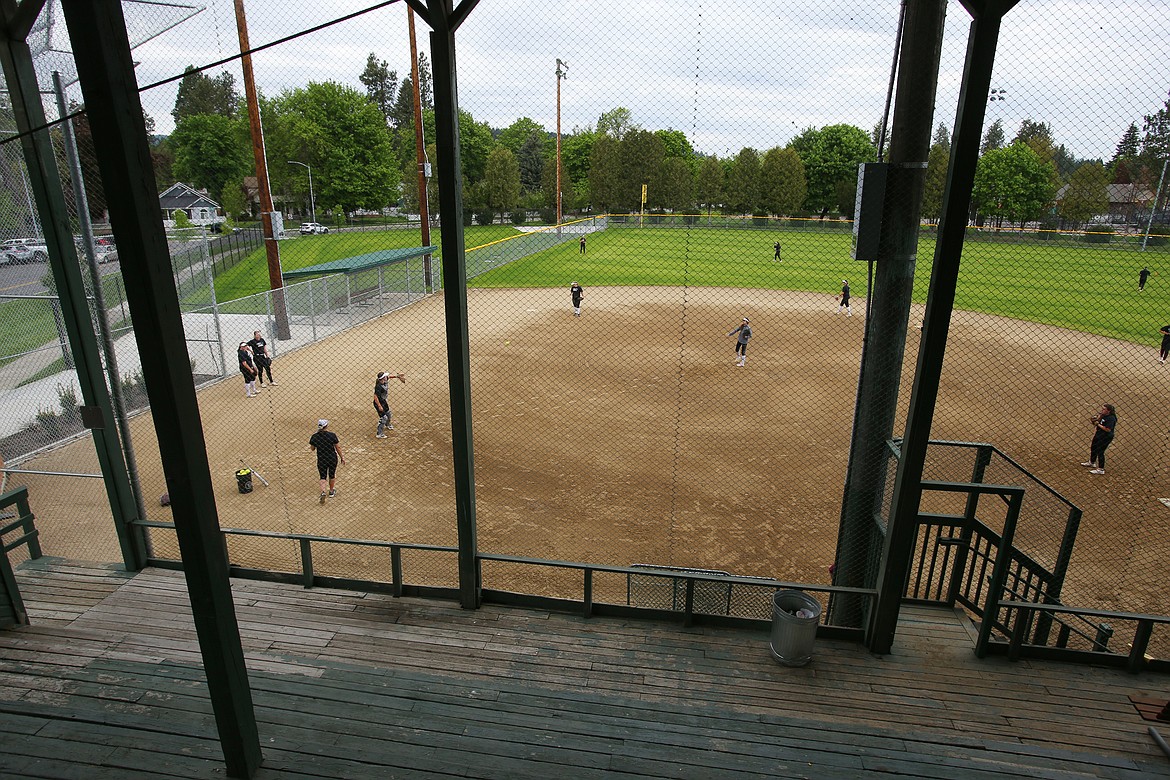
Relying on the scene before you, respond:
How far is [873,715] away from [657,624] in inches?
57.0

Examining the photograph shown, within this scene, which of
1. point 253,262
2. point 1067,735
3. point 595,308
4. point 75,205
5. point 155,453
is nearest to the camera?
point 1067,735

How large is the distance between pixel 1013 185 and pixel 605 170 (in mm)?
3751

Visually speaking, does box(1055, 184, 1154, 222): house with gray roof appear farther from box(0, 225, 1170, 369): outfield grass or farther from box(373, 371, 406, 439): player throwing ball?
box(373, 371, 406, 439): player throwing ball

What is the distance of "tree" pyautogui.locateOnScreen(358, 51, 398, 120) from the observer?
9.73 m

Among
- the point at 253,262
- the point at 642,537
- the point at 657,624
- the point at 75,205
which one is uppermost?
the point at 75,205

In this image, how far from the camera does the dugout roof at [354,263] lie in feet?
47.9

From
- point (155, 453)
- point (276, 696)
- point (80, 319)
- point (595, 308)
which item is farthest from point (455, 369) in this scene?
point (595, 308)

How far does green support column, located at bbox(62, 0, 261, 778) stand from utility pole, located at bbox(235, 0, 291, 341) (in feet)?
37.8

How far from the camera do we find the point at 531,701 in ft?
12.3

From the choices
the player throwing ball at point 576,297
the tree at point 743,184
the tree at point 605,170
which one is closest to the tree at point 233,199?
the player throwing ball at point 576,297

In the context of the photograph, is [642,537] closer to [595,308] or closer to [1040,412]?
[1040,412]

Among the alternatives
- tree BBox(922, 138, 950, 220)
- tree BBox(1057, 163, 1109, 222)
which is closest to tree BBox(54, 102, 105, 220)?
tree BBox(922, 138, 950, 220)

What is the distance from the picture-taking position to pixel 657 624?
4.54m

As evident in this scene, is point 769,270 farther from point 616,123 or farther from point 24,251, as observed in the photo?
point 24,251
